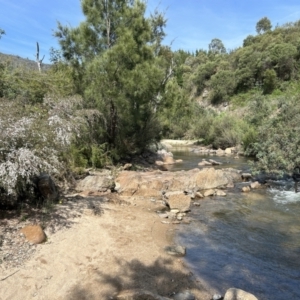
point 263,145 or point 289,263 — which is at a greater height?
point 263,145

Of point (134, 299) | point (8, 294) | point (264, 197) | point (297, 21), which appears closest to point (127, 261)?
point (134, 299)

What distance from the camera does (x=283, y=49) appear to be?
4581 centimetres

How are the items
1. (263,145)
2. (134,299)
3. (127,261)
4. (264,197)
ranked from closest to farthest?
(134,299)
(127,261)
(264,197)
(263,145)

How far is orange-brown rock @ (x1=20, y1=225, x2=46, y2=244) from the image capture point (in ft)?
20.7

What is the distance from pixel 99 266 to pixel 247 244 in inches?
149

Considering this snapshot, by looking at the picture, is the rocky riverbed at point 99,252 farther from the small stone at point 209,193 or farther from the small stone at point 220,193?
the small stone at point 220,193

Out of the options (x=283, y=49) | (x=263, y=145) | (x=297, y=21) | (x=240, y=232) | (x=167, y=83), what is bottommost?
(x=240, y=232)

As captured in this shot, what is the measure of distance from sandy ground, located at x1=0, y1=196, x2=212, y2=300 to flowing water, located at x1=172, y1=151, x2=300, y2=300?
60 centimetres

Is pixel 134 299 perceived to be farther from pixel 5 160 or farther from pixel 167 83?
pixel 167 83

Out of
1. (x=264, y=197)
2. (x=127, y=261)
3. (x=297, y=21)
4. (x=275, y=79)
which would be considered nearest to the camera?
(x=127, y=261)

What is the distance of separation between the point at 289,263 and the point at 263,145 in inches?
333

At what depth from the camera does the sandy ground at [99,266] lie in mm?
5016

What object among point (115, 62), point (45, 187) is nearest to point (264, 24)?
point (115, 62)

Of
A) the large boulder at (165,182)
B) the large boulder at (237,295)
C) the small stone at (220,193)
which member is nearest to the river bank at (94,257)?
the large boulder at (237,295)
